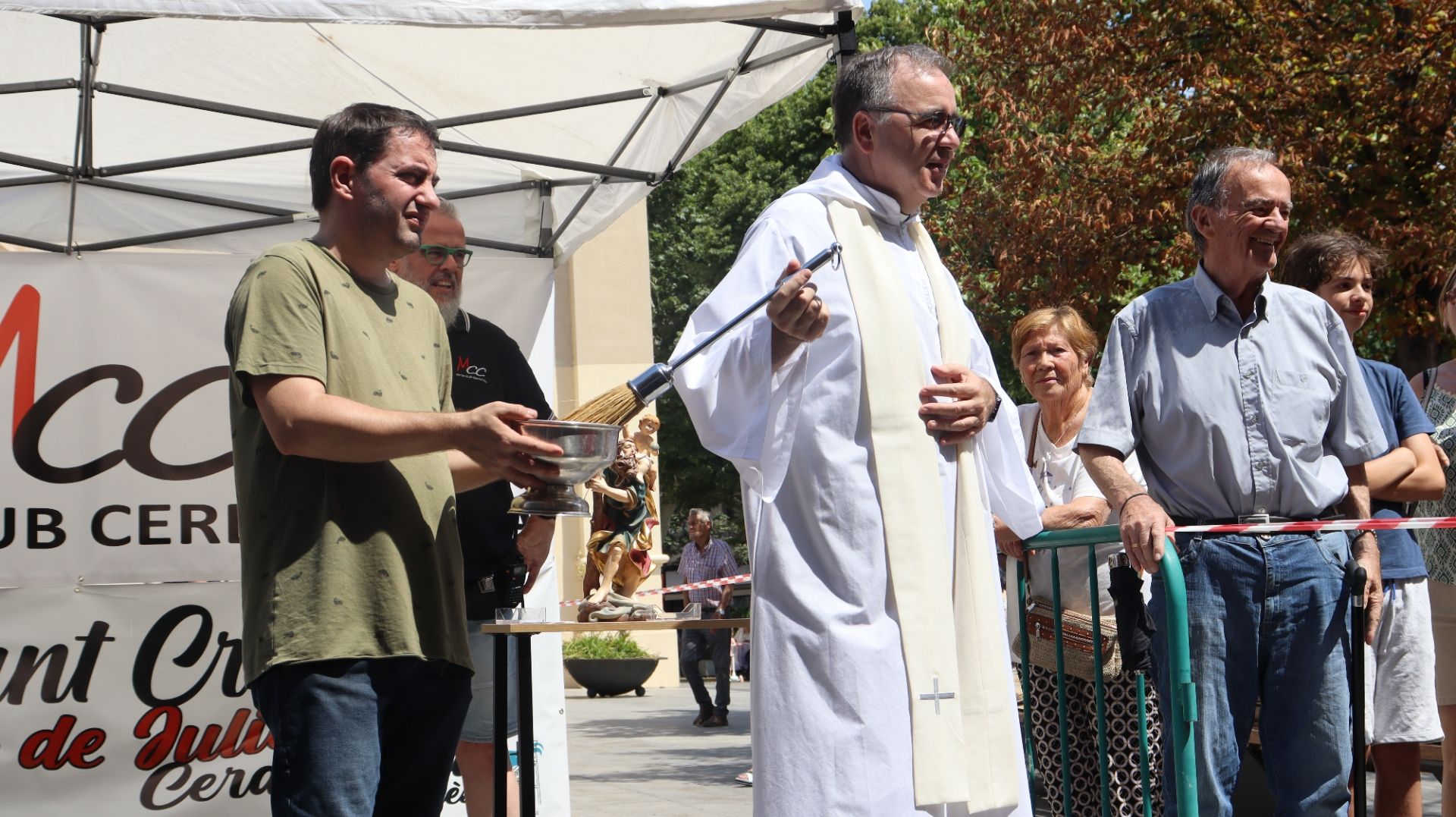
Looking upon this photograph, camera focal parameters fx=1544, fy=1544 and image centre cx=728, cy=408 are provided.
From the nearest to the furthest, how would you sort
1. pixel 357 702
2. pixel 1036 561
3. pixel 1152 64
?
pixel 357 702, pixel 1036 561, pixel 1152 64

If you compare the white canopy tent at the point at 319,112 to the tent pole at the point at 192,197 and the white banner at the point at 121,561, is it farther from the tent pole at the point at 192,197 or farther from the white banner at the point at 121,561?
the white banner at the point at 121,561

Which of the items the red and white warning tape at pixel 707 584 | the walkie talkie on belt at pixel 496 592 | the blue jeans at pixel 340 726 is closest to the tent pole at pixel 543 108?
the red and white warning tape at pixel 707 584

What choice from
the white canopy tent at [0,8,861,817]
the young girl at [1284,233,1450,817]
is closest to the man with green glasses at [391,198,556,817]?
the white canopy tent at [0,8,861,817]

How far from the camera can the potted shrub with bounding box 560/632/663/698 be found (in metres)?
21.6

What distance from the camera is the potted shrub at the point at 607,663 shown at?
21.6 meters

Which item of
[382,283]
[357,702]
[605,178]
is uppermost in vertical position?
[605,178]

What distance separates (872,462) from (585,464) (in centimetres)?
71

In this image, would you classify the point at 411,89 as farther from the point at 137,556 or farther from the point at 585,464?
the point at 585,464

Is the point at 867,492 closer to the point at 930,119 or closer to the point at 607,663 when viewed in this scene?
the point at 930,119

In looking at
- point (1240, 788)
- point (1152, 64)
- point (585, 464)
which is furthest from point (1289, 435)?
point (1152, 64)

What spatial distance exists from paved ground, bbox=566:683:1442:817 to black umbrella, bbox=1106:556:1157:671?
4.81 m

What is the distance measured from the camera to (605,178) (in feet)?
22.5

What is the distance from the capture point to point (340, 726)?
2.85 m

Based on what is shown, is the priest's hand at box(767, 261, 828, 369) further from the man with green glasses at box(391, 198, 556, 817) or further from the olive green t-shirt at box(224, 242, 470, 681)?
the man with green glasses at box(391, 198, 556, 817)
